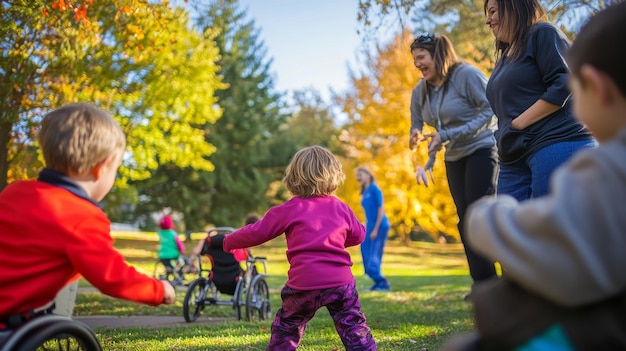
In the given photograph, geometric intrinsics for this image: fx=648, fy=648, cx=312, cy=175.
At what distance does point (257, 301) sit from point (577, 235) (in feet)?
21.3

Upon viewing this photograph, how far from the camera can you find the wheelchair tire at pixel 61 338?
2264 mm

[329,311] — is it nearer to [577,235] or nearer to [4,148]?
[577,235]

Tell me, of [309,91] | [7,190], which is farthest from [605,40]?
[309,91]

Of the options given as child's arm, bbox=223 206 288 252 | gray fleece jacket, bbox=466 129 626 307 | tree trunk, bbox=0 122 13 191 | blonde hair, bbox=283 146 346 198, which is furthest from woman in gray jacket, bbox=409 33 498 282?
tree trunk, bbox=0 122 13 191

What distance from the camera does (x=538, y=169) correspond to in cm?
356

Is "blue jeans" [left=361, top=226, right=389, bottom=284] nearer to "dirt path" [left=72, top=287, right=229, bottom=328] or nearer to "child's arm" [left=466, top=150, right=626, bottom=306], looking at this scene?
"dirt path" [left=72, top=287, right=229, bottom=328]

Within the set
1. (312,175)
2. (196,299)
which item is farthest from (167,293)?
(196,299)

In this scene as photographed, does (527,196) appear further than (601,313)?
Yes

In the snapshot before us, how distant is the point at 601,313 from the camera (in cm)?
145

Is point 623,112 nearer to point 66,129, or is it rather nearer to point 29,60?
point 66,129

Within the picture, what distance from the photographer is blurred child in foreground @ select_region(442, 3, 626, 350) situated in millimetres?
1391

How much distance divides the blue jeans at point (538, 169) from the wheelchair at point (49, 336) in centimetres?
239

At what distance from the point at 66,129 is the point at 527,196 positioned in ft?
8.19

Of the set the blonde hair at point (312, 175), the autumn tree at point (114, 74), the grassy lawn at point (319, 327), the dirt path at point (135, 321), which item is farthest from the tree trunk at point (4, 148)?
the blonde hair at point (312, 175)
